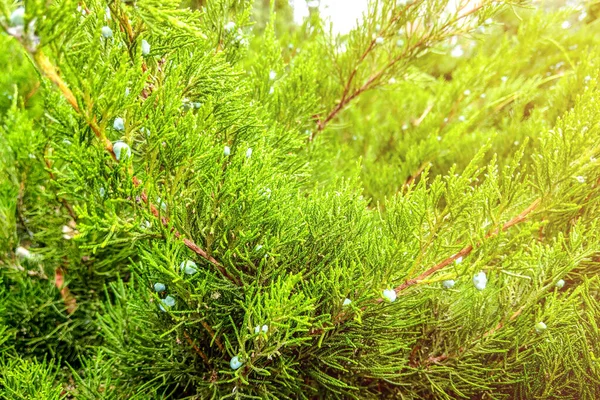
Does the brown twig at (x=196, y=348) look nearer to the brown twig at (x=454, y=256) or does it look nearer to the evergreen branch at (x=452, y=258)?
the brown twig at (x=454, y=256)

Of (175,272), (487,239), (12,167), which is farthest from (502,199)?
(12,167)

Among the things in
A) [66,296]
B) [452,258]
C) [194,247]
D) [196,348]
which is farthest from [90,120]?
[66,296]

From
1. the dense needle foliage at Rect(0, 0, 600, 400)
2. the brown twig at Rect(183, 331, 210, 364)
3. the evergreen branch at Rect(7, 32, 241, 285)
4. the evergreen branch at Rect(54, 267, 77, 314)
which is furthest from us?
the evergreen branch at Rect(54, 267, 77, 314)

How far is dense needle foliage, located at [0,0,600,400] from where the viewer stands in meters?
0.57

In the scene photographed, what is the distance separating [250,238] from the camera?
0.63 metres

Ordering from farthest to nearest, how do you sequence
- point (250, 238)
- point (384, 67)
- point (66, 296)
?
A: point (384, 67)
point (66, 296)
point (250, 238)

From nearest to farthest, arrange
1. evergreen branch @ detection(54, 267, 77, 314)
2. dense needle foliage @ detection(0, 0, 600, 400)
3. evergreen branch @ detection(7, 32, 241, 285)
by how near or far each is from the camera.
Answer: evergreen branch @ detection(7, 32, 241, 285) < dense needle foliage @ detection(0, 0, 600, 400) < evergreen branch @ detection(54, 267, 77, 314)

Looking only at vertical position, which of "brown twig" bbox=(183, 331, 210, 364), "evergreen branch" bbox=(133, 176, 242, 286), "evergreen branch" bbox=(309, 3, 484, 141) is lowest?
"brown twig" bbox=(183, 331, 210, 364)

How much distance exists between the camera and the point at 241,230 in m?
0.65

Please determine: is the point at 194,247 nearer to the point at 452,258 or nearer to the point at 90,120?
the point at 90,120

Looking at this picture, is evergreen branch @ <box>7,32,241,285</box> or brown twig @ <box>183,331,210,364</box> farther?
brown twig @ <box>183,331,210,364</box>

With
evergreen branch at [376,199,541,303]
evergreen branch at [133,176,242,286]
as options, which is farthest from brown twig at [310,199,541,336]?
evergreen branch at [133,176,242,286]

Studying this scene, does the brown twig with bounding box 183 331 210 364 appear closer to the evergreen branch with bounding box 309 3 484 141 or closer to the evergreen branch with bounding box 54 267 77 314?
the evergreen branch with bounding box 54 267 77 314

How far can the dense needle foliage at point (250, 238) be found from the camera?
0.57 metres
